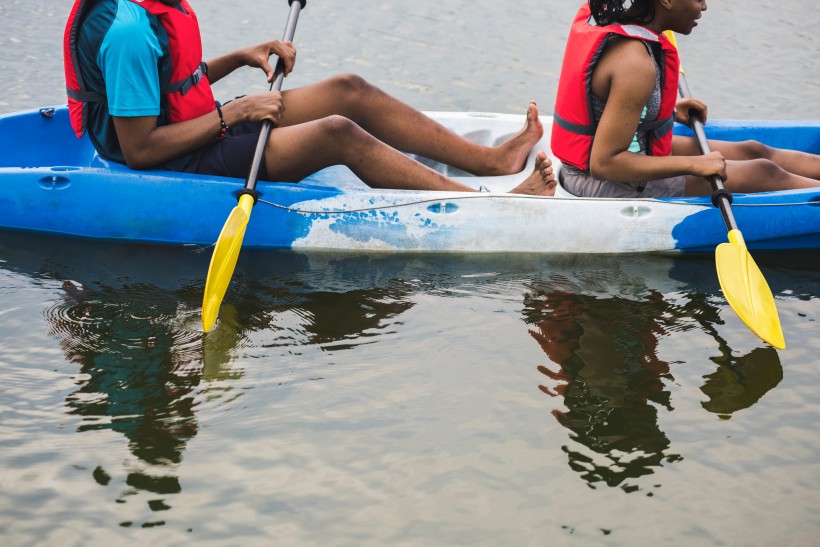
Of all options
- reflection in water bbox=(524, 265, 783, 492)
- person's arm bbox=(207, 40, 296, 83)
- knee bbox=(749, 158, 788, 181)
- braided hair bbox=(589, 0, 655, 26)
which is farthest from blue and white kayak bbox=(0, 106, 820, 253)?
braided hair bbox=(589, 0, 655, 26)

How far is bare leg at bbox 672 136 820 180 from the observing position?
411 cm

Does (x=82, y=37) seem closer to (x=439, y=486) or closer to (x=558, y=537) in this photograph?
(x=439, y=486)

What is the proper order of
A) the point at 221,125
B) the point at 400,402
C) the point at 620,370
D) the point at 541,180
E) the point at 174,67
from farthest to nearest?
the point at 541,180 → the point at 221,125 → the point at 174,67 → the point at 620,370 → the point at 400,402

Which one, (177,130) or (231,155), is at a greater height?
(177,130)

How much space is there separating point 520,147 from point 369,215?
33.2 inches

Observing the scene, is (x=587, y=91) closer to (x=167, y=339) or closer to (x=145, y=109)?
(x=145, y=109)

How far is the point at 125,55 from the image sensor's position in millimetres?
3330

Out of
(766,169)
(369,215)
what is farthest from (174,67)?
(766,169)

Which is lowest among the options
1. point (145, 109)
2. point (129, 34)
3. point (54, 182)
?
point (54, 182)

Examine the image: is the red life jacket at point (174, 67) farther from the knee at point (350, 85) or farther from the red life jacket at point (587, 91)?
the red life jacket at point (587, 91)

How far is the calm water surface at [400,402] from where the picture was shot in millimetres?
2555

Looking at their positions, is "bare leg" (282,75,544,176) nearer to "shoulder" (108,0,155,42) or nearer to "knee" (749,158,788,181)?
"shoulder" (108,0,155,42)

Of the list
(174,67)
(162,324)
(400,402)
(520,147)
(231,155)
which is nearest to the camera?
(400,402)

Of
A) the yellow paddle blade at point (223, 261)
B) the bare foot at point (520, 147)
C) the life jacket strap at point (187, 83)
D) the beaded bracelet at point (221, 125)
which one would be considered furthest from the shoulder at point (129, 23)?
the bare foot at point (520, 147)
